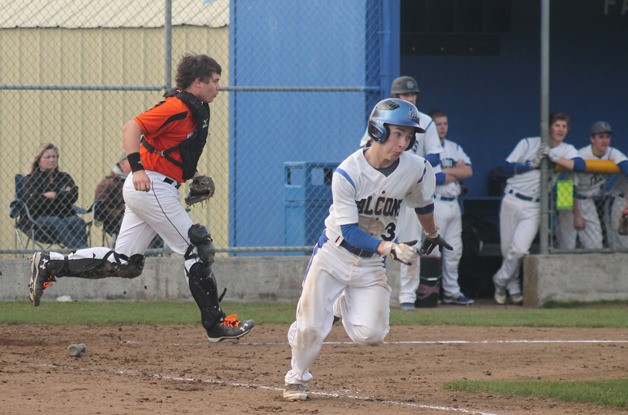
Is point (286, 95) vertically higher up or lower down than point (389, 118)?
higher up

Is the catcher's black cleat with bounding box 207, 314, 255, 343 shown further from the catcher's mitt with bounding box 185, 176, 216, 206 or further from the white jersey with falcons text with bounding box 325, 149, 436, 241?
the white jersey with falcons text with bounding box 325, 149, 436, 241

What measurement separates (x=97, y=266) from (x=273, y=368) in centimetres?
149

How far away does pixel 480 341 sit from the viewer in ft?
30.5

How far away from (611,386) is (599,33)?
9.41 m

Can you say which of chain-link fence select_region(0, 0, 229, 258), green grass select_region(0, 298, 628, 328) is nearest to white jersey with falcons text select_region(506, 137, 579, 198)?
green grass select_region(0, 298, 628, 328)

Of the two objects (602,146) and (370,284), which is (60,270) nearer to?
(370,284)

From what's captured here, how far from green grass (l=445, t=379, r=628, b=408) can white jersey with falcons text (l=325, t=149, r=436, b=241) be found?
3.60 feet

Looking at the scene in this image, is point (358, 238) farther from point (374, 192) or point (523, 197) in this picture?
point (523, 197)

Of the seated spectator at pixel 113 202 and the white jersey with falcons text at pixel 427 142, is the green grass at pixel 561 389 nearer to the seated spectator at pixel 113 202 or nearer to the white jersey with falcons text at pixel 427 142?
the white jersey with falcons text at pixel 427 142

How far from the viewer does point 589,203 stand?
12.7m

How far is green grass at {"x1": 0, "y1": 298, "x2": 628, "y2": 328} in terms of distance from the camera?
1047 centimetres

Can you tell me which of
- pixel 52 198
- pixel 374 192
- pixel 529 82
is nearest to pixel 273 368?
pixel 374 192

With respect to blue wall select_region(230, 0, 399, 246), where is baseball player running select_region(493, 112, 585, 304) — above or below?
below

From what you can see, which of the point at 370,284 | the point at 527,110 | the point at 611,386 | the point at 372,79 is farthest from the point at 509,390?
the point at 527,110
